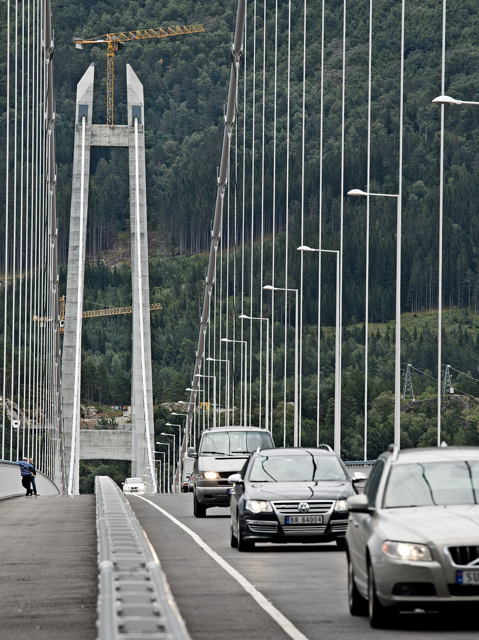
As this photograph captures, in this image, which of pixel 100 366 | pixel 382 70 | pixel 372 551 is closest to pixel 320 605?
pixel 372 551

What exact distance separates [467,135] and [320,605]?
325ft

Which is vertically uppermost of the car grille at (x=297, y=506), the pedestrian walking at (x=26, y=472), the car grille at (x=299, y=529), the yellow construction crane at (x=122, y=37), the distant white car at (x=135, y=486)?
the yellow construction crane at (x=122, y=37)

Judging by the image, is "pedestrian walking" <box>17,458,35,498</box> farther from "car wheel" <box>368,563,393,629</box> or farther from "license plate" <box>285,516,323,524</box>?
"car wheel" <box>368,563,393,629</box>

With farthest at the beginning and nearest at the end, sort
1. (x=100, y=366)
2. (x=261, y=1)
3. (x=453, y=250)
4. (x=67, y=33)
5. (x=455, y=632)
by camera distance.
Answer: (x=67, y=33)
(x=100, y=366)
(x=453, y=250)
(x=261, y=1)
(x=455, y=632)

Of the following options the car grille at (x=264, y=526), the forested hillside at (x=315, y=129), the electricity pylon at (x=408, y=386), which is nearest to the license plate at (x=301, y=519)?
the car grille at (x=264, y=526)

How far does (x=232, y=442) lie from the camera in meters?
27.9

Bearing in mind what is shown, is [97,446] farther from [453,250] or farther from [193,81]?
[193,81]

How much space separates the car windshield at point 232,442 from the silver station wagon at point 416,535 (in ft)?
56.9

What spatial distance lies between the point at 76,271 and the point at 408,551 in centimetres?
8138

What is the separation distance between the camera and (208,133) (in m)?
180

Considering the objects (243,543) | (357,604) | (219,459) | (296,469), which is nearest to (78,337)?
(219,459)

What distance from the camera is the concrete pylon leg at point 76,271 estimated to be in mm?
85250

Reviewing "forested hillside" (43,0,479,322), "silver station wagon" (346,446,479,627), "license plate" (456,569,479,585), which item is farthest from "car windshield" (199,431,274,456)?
"forested hillside" (43,0,479,322)

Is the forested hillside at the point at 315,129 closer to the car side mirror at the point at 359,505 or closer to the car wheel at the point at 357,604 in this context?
the car wheel at the point at 357,604
